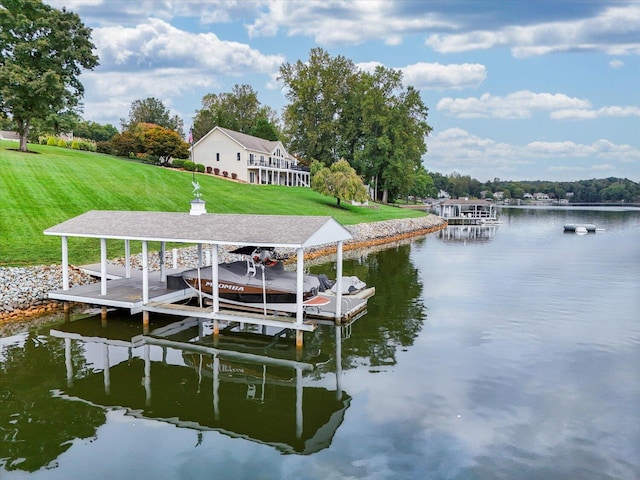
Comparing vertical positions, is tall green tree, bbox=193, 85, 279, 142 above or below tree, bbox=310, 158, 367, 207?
above

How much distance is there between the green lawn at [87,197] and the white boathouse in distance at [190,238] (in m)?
4.93

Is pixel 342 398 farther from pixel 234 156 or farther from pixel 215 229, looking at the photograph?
pixel 234 156

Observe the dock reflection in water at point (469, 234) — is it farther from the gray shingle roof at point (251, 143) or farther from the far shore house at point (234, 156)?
the gray shingle roof at point (251, 143)

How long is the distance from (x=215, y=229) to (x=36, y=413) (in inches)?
290

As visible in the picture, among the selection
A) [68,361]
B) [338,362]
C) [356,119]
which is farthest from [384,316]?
[356,119]

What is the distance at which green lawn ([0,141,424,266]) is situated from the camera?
24514 millimetres

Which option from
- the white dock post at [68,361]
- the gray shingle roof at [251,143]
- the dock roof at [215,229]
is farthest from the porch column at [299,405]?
the gray shingle roof at [251,143]

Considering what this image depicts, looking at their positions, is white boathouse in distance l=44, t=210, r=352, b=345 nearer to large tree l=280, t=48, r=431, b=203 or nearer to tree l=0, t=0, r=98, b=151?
tree l=0, t=0, r=98, b=151

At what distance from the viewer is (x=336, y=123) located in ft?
264

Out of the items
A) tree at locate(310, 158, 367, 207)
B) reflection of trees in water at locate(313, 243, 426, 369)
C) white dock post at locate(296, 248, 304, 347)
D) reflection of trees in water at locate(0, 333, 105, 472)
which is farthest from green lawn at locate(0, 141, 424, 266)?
reflection of trees in water at locate(313, 243, 426, 369)

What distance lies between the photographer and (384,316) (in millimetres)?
19328

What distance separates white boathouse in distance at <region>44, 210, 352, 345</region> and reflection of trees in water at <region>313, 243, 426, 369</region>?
138 centimetres

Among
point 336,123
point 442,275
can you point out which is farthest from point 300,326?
point 336,123

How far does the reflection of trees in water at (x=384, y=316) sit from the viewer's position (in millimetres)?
15031
